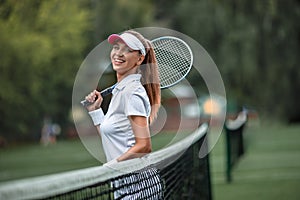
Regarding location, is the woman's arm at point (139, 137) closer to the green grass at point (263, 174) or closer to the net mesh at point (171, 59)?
the net mesh at point (171, 59)

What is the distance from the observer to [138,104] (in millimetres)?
4168

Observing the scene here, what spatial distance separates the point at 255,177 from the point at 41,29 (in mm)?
21809

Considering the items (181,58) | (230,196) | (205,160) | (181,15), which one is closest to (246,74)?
(181,15)

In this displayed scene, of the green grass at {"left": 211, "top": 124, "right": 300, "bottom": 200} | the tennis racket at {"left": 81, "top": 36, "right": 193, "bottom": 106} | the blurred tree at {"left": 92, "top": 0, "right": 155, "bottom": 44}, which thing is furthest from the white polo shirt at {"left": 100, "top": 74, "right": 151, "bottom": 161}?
the blurred tree at {"left": 92, "top": 0, "right": 155, "bottom": 44}

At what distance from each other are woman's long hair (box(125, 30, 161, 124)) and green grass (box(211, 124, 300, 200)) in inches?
345

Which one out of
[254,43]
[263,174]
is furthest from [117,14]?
[263,174]

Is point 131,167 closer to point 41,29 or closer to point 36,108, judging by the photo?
point 41,29

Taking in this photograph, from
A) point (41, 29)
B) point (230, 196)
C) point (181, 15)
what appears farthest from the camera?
point (181, 15)

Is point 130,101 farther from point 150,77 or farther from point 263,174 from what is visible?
point 263,174

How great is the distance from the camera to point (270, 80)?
29.3 meters

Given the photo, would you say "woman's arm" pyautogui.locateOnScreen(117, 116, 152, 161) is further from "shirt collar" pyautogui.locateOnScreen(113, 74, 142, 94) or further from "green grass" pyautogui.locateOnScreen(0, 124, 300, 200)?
"green grass" pyautogui.locateOnScreen(0, 124, 300, 200)

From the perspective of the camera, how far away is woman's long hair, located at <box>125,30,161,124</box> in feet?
14.5

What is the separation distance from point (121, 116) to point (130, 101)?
9cm

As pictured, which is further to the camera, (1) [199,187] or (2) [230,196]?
(2) [230,196]
